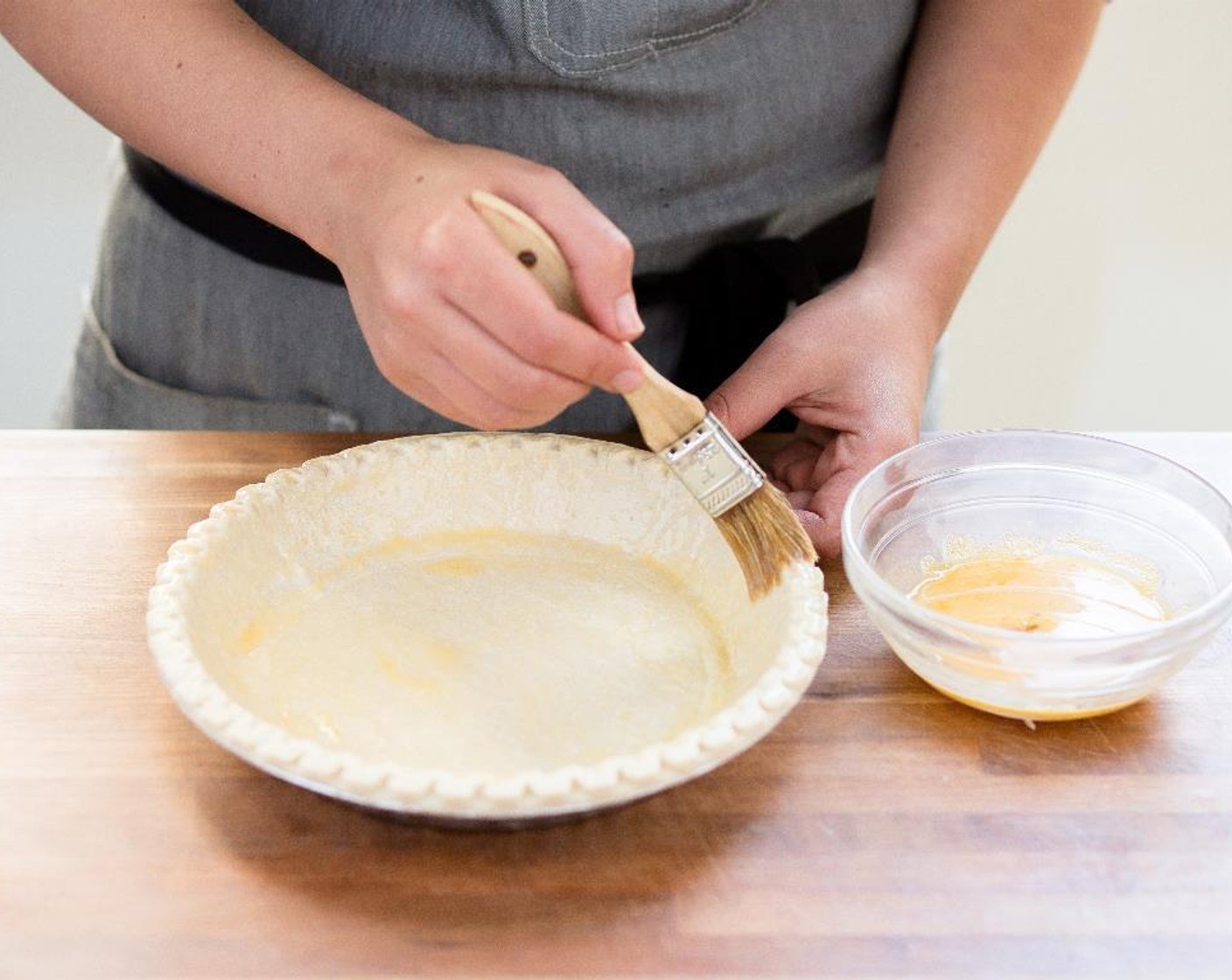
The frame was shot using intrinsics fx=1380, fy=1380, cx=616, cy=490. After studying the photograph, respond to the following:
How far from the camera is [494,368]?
687 millimetres

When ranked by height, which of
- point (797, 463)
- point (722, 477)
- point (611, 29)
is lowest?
point (797, 463)

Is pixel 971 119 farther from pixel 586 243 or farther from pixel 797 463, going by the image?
pixel 586 243

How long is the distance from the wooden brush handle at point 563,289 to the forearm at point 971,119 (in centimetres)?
33

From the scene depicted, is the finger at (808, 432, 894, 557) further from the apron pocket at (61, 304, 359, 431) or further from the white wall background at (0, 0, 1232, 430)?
the white wall background at (0, 0, 1232, 430)

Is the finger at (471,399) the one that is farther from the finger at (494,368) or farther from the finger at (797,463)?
the finger at (797,463)

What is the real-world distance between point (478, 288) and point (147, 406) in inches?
21.3

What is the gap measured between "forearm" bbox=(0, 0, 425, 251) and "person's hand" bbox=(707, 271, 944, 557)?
267mm

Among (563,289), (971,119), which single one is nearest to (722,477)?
(563,289)

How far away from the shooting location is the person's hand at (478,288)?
2.16 ft

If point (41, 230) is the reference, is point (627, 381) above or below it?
above

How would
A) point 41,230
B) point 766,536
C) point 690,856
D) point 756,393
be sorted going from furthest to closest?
point 41,230, point 756,393, point 766,536, point 690,856

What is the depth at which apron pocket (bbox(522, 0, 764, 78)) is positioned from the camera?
0.88 meters

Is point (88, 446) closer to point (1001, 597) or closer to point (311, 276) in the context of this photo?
point (311, 276)

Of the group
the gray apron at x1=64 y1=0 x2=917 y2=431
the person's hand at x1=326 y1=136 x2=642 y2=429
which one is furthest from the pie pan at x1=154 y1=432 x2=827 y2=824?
the gray apron at x1=64 y1=0 x2=917 y2=431
